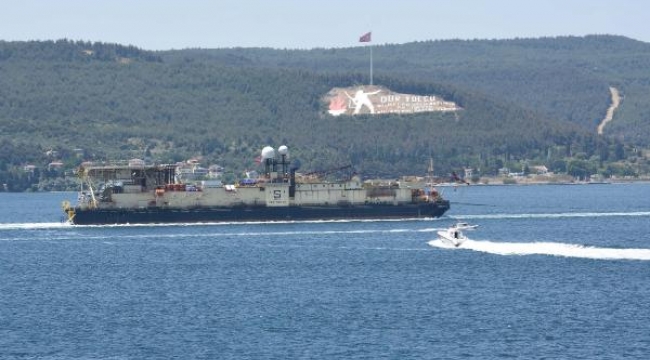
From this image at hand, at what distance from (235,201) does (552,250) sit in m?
48.5

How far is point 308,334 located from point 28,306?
20968mm

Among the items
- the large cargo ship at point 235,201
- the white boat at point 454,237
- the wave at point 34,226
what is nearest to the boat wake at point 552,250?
the white boat at point 454,237

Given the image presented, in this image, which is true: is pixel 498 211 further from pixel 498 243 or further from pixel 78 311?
pixel 78 311

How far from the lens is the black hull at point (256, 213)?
486ft

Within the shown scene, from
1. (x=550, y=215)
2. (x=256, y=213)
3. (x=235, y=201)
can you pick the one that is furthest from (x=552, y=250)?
(x=550, y=215)

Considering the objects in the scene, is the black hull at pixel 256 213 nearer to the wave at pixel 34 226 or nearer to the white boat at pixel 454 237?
the wave at pixel 34 226

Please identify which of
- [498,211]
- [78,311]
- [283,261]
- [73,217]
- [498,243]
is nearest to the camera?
[78,311]

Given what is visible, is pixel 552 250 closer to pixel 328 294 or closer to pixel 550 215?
pixel 328 294

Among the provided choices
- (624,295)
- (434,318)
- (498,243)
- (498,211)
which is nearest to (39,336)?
(434,318)

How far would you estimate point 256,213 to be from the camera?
493 feet

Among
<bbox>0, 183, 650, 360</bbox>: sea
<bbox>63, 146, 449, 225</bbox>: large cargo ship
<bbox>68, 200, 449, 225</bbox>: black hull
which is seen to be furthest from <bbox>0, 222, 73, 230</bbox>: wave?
<bbox>0, 183, 650, 360</bbox>: sea

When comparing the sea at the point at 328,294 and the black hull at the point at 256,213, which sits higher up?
the black hull at the point at 256,213

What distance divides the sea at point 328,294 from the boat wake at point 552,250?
185 mm

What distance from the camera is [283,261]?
4301 inches
